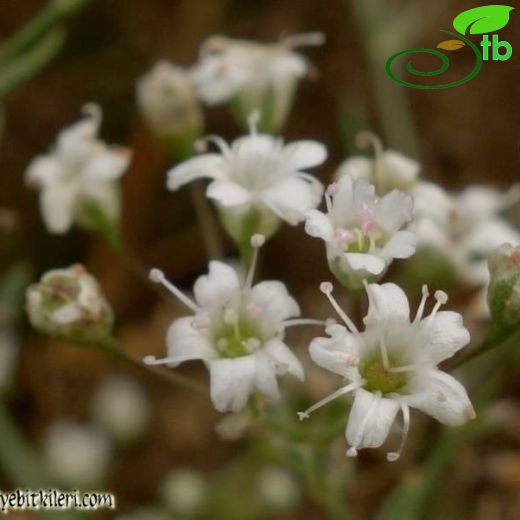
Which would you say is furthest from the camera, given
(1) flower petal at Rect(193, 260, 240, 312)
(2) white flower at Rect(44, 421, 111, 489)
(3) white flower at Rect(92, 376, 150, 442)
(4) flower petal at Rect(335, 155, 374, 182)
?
(3) white flower at Rect(92, 376, 150, 442)

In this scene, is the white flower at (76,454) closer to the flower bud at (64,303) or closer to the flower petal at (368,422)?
the flower bud at (64,303)

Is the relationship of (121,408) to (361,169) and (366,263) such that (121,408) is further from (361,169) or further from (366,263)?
(366,263)

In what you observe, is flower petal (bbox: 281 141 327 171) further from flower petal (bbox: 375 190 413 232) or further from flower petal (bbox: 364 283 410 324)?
flower petal (bbox: 364 283 410 324)

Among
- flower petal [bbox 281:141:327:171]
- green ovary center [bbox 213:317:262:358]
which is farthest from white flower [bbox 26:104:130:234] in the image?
green ovary center [bbox 213:317:262:358]

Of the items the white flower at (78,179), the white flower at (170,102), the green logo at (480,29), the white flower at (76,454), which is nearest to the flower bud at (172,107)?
the white flower at (170,102)

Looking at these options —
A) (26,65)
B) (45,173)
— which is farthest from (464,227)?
(26,65)

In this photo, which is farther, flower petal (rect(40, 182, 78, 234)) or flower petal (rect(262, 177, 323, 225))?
flower petal (rect(40, 182, 78, 234))

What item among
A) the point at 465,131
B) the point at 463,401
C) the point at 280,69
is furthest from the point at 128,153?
the point at 465,131
